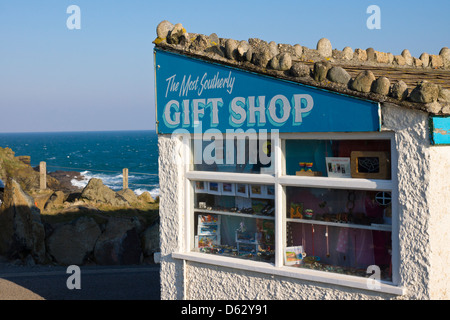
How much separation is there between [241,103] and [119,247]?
23.9 ft

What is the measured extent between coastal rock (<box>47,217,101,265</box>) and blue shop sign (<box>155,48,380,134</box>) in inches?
246

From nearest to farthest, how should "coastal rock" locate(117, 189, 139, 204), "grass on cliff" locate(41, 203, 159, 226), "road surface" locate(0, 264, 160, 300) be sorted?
"road surface" locate(0, 264, 160, 300)
"grass on cliff" locate(41, 203, 159, 226)
"coastal rock" locate(117, 189, 139, 204)

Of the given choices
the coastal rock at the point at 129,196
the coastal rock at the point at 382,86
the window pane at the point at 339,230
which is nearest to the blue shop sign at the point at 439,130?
the coastal rock at the point at 382,86

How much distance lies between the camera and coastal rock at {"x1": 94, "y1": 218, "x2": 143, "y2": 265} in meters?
13.0

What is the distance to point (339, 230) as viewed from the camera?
21.6 feet

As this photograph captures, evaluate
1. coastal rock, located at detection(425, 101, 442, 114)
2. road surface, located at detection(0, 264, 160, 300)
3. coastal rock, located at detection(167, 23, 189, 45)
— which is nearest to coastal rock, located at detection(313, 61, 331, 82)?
coastal rock, located at detection(425, 101, 442, 114)

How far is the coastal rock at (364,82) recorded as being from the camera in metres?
5.77

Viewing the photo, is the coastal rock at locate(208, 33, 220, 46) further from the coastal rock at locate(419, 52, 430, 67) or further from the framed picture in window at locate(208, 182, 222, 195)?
the coastal rock at locate(419, 52, 430, 67)

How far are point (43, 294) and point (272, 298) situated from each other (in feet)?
16.8

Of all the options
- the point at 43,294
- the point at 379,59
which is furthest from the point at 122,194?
the point at 379,59

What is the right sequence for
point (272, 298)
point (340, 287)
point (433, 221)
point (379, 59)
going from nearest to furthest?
1. point (433, 221)
2. point (340, 287)
3. point (272, 298)
4. point (379, 59)

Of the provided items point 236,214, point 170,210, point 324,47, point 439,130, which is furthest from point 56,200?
point 439,130

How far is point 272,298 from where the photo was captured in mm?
6750
